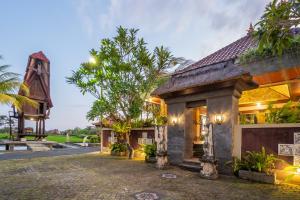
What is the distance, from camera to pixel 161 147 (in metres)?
10.4

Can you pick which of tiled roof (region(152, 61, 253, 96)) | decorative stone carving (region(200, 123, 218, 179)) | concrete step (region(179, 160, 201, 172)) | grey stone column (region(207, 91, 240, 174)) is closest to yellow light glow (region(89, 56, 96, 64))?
tiled roof (region(152, 61, 253, 96))

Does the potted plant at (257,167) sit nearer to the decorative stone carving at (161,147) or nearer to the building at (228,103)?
the building at (228,103)

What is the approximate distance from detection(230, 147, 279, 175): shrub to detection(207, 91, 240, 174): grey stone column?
0.34 metres

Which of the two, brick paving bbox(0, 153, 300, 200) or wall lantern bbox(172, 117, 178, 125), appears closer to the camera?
brick paving bbox(0, 153, 300, 200)

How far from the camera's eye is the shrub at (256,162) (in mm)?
7449

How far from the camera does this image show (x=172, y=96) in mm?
11180

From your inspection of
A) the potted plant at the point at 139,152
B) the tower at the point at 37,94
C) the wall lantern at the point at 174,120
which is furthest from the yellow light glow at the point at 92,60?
the tower at the point at 37,94

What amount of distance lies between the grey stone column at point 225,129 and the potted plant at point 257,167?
0.53 metres

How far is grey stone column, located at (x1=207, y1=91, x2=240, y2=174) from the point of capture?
8516 mm

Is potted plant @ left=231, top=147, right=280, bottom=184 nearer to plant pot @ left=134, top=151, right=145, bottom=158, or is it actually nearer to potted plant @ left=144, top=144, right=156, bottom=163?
potted plant @ left=144, top=144, right=156, bottom=163

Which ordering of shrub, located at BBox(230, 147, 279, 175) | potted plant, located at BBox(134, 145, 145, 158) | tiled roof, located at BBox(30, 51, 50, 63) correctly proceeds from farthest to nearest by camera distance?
tiled roof, located at BBox(30, 51, 50, 63) → potted plant, located at BBox(134, 145, 145, 158) → shrub, located at BBox(230, 147, 279, 175)

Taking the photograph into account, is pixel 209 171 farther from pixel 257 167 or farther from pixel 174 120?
pixel 174 120

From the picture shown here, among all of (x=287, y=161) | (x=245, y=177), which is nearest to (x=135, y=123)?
(x=245, y=177)

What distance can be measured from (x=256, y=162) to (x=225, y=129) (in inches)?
67.7
